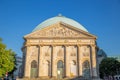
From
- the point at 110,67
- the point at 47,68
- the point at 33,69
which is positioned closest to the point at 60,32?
Answer: the point at 47,68

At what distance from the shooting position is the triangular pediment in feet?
150

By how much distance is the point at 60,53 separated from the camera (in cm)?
4544

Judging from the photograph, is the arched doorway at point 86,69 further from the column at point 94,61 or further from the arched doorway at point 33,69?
the arched doorway at point 33,69

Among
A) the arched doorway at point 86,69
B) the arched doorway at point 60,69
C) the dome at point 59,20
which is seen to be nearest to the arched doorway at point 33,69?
the arched doorway at point 60,69

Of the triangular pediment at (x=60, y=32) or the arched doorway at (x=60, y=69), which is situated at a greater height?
the triangular pediment at (x=60, y=32)

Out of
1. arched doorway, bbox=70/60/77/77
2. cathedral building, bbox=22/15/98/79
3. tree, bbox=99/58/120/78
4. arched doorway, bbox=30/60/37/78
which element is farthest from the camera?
tree, bbox=99/58/120/78

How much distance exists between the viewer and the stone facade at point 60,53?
4425 cm

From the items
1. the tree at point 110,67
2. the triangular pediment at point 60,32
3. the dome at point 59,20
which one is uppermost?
the dome at point 59,20

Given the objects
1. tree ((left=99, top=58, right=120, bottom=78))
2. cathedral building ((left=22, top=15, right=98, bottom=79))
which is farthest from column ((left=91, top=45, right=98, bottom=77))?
tree ((left=99, top=58, right=120, bottom=78))

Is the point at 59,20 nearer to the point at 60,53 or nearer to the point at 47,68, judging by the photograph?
the point at 60,53

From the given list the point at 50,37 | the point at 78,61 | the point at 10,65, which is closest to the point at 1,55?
the point at 10,65

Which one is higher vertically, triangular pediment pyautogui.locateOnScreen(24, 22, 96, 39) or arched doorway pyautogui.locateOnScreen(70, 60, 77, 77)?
triangular pediment pyautogui.locateOnScreen(24, 22, 96, 39)

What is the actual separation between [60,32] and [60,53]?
4.75 m

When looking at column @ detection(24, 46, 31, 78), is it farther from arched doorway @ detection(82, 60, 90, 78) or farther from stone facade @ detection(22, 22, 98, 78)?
arched doorway @ detection(82, 60, 90, 78)
